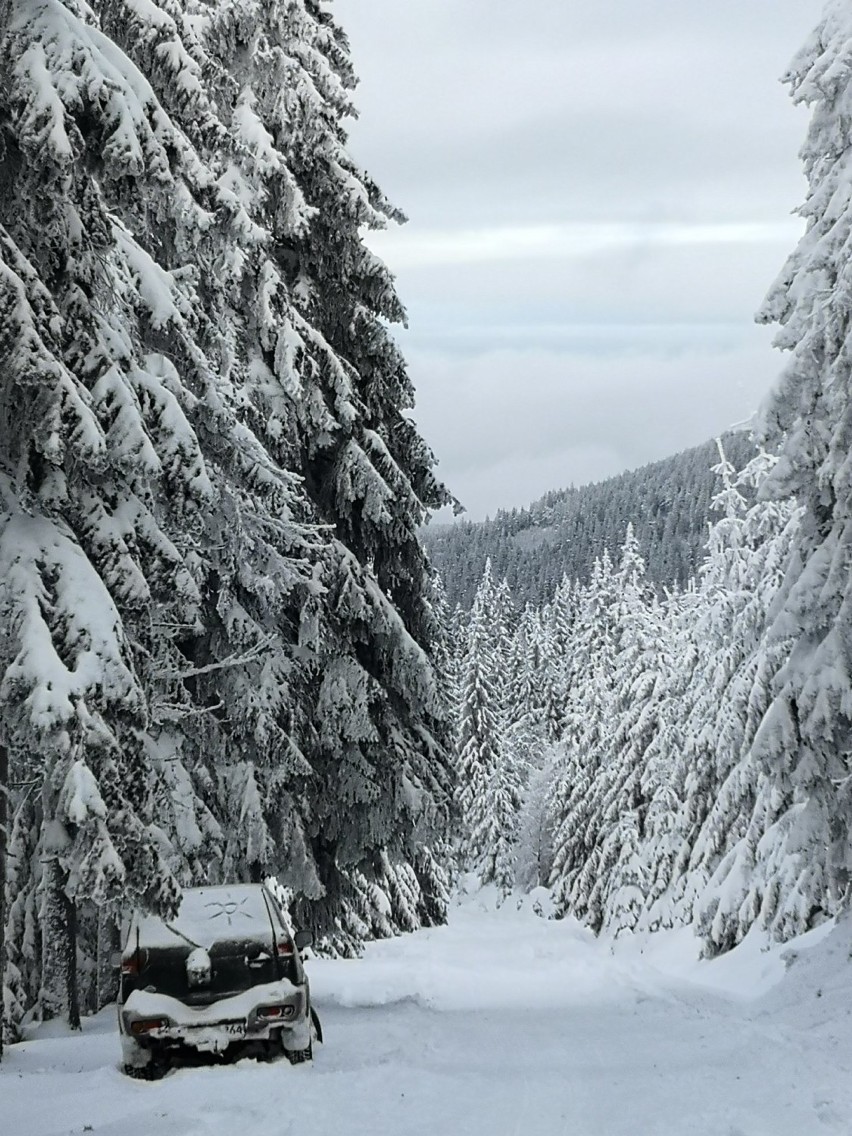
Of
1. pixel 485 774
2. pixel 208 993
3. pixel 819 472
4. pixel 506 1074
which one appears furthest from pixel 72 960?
pixel 485 774

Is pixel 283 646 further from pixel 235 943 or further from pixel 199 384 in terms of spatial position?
pixel 235 943

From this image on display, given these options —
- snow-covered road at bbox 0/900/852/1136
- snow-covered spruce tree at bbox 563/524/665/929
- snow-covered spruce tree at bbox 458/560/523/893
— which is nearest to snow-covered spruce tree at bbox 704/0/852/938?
snow-covered road at bbox 0/900/852/1136

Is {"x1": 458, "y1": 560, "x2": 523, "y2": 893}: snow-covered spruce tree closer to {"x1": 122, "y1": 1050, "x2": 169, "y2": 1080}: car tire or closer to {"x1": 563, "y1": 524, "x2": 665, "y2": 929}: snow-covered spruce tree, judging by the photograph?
{"x1": 563, "y1": 524, "x2": 665, "y2": 929}: snow-covered spruce tree

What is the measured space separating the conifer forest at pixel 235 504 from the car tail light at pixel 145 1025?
124 centimetres

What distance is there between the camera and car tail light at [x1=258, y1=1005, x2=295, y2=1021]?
→ 9914 millimetres

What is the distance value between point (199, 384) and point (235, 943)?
19.8ft

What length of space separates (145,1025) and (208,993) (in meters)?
0.56

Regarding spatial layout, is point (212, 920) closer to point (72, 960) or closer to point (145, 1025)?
point (145, 1025)

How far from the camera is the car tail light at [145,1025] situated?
9.68 m

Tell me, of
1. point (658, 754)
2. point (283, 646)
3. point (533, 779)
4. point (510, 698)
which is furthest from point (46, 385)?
point (510, 698)

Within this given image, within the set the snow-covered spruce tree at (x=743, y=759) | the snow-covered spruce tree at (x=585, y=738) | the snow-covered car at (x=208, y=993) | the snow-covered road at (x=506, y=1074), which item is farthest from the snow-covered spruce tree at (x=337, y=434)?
the snow-covered spruce tree at (x=585, y=738)

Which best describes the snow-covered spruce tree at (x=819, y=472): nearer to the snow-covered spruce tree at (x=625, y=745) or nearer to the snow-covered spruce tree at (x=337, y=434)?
the snow-covered spruce tree at (x=337, y=434)

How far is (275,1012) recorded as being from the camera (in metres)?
9.94

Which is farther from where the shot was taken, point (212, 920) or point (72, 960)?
point (72, 960)
